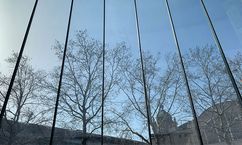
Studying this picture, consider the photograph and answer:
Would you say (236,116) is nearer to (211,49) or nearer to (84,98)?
(211,49)

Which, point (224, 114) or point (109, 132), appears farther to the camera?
point (224, 114)

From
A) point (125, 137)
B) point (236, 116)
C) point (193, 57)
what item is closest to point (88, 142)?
point (125, 137)

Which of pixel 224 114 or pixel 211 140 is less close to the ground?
pixel 224 114

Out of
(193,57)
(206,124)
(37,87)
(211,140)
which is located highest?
(193,57)

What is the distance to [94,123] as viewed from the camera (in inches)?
479

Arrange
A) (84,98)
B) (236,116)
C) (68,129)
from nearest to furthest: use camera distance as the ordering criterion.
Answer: (68,129), (84,98), (236,116)

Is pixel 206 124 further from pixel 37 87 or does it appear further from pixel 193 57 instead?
pixel 37 87

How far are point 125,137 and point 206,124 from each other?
19.5 ft

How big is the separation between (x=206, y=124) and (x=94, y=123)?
797 cm

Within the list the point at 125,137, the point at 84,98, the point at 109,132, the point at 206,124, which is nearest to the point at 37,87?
the point at 84,98

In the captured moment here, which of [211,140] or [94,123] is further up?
[94,123]

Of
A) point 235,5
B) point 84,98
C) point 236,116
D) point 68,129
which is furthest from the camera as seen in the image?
point 236,116

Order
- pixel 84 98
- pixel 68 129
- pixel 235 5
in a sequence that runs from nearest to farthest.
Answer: pixel 235 5 → pixel 68 129 → pixel 84 98

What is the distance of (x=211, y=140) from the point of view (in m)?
13.9
